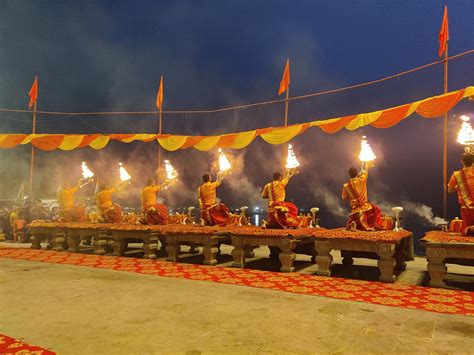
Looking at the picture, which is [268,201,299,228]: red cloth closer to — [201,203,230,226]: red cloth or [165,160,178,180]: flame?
[201,203,230,226]: red cloth

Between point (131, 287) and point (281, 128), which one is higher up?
point (281, 128)

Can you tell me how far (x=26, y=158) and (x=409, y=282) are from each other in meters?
31.9

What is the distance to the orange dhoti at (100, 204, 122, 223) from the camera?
40.4ft

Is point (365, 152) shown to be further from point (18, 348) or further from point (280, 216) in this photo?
point (18, 348)

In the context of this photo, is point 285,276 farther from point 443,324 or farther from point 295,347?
point 295,347

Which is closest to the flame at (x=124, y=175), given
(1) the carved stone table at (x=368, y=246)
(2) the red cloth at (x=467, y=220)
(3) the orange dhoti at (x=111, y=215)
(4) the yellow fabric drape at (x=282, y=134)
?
(3) the orange dhoti at (x=111, y=215)

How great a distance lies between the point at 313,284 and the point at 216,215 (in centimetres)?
420

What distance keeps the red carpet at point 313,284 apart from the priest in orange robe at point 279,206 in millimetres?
1413

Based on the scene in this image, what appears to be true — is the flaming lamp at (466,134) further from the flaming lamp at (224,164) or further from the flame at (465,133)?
the flaming lamp at (224,164)

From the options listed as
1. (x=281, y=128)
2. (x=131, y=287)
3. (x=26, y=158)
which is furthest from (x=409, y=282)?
(x=26, y=158)

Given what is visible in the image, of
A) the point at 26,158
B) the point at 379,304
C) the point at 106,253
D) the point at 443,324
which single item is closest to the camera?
the point at 443,324

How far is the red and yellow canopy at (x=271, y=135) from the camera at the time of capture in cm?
882

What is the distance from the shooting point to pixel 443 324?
4266 millimetres

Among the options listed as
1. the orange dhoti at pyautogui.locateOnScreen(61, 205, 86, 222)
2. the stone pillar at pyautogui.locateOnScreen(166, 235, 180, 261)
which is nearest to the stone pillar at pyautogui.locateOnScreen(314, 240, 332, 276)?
the stone pillar at pyautogui.locateOnScreen(166, 235, 180, 261)
